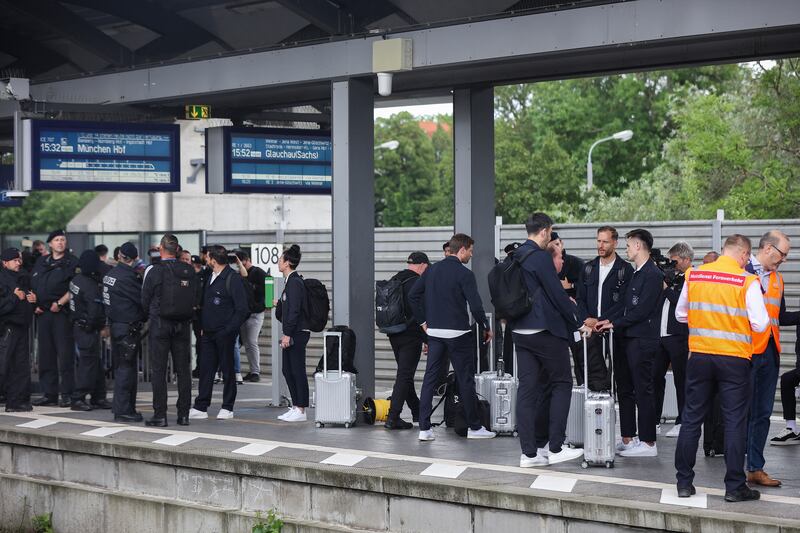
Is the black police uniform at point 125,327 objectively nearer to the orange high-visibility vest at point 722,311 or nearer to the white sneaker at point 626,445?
the white sneaker at point 626,445

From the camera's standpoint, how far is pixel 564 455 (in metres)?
10.3

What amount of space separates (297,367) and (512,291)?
13.8 ft

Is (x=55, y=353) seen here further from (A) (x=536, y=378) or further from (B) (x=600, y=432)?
(B) (x=600, y=432)

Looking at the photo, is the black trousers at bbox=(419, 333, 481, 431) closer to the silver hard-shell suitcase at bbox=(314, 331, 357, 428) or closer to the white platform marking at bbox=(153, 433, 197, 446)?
the silver hard-shell suitcase at bbox=(314, 331, 357, 428)

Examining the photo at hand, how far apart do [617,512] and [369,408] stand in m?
5.42

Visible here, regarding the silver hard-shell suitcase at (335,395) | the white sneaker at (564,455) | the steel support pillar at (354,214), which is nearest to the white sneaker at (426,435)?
the silver hard-shell suitcase at (335,395)

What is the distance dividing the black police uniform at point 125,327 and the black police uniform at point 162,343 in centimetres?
30

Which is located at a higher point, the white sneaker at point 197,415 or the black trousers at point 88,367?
the black trousers at point 88,367

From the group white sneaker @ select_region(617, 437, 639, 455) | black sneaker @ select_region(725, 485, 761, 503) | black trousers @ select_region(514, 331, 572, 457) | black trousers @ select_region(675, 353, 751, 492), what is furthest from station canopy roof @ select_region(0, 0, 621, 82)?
black sneaker @ select_region(725, 485, 761, 503)

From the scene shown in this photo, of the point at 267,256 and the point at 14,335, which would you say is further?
the point at 267,256

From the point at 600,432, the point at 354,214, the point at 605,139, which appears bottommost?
the point at 600,432

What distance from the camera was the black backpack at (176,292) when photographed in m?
13.0

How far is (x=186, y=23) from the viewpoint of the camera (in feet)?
48.8

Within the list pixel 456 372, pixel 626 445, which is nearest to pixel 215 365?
pixel 456 372
